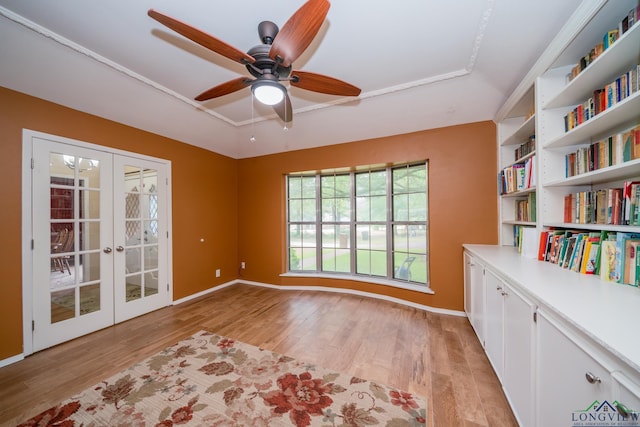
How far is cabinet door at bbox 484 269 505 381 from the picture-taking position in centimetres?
162

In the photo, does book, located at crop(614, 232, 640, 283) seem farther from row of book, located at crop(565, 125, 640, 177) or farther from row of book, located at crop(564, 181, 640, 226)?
row of book, located at crop(565, 125, 640, 177)

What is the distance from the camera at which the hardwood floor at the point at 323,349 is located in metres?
1.62

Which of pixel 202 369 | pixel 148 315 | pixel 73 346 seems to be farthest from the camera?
pixel 148 315

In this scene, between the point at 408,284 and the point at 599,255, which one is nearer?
the point at 599,255

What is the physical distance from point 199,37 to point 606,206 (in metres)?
2.63

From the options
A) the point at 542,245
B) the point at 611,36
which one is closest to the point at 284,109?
the point at 611,36

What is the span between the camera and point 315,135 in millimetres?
3535

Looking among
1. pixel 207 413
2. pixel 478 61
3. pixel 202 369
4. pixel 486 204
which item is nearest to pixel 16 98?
pixel 202 369

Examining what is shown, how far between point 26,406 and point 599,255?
4.00 m

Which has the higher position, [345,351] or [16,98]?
[16,98]

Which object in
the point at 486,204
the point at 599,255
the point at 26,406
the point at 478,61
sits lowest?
the point at 26,406

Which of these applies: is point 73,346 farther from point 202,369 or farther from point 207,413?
point 207,413

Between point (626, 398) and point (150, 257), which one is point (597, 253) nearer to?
point (626, 398)

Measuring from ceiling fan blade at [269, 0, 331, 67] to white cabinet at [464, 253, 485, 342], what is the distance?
227cm
